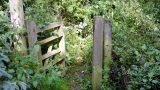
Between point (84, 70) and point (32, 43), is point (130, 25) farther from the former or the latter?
point (32, 43)

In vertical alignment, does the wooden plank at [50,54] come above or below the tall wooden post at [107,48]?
below

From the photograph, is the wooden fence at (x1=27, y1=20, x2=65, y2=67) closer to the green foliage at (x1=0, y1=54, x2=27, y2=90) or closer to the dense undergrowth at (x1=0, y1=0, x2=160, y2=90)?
the dense undergrowth at (x1=0, y1=0, x2=160, y2=90)

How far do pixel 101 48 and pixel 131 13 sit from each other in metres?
2.94

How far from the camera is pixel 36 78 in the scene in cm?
388

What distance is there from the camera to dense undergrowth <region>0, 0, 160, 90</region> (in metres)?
3.97

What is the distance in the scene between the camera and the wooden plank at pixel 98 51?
16.2 feet

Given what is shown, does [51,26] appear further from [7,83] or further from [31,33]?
[7,83]

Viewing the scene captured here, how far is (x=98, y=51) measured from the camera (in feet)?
16.5

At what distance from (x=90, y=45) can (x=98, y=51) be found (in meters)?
2.48

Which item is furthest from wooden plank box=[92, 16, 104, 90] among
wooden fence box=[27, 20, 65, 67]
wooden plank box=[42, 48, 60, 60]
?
wooden plank box=[42, 48, 60, 60]

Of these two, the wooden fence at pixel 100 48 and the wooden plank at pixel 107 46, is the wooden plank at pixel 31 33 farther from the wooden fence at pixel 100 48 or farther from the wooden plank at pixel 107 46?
the wooden plank at pixel 107 46

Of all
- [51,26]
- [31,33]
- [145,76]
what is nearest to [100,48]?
[145,76]

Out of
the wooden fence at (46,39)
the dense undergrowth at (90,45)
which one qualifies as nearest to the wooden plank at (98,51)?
the dense undergrowth at (90,45)

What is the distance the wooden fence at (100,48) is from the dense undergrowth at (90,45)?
5.8 inches
